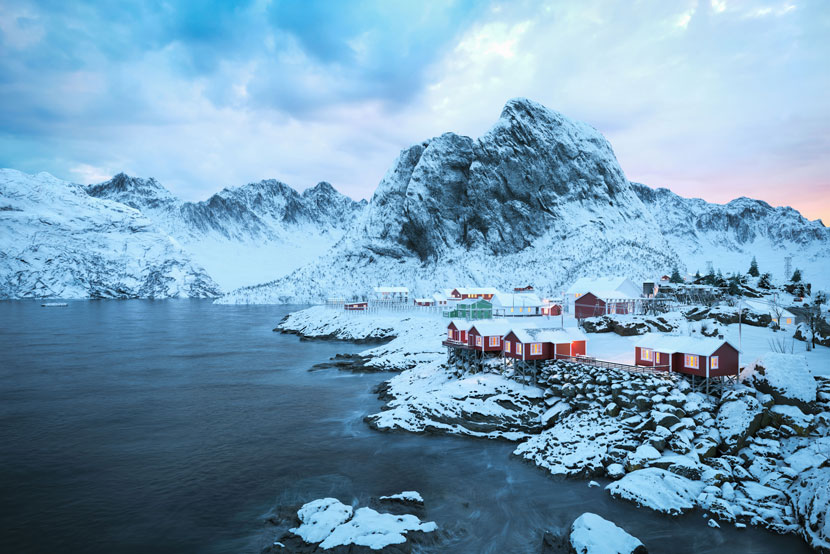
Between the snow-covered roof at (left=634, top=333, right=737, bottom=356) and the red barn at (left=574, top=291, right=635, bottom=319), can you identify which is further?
the red barn at (left=574, top=291, right=635, bottom=319)

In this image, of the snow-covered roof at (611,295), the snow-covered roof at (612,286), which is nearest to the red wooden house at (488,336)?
the snow-covered roof at (611,295)

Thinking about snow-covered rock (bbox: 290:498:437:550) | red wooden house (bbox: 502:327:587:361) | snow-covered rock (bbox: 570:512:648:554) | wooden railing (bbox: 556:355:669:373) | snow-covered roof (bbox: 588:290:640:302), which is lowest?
snow-covered rock (bbox: 290:498:437:550)

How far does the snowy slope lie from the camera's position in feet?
392

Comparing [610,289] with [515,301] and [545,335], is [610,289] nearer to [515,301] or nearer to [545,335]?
[515,301]

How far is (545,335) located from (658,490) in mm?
15895

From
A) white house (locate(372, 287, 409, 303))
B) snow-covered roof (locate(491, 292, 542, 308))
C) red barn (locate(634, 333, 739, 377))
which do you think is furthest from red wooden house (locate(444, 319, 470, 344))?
white house (locate(372, 287, 409, 303))

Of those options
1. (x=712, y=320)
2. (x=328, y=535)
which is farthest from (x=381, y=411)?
(x=712, y=320)

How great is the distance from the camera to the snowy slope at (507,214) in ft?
392

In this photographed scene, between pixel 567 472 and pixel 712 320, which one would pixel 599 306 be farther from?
pixel 567 472

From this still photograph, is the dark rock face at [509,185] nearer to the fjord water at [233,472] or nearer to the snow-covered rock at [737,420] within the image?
the fjord water at [233,472]

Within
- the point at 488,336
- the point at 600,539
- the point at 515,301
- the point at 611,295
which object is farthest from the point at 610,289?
the point at 600,539

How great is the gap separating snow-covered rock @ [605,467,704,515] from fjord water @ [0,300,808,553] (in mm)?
520

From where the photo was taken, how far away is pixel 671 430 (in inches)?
990

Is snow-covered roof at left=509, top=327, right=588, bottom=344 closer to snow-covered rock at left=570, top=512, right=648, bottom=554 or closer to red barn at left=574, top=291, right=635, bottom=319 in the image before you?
snow-covered rock at left=570, top=512, right=648, bottom=554
